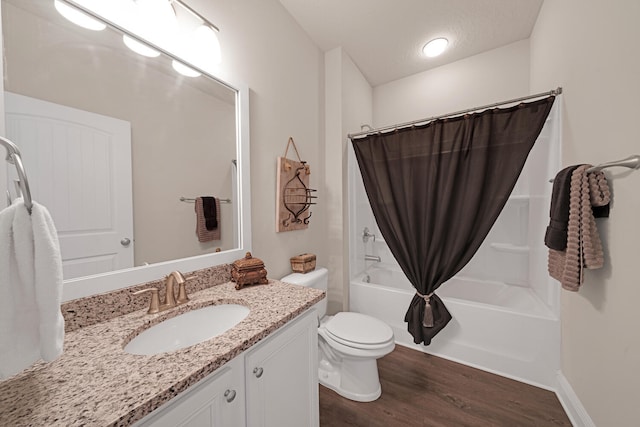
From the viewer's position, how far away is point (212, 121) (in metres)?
1.24

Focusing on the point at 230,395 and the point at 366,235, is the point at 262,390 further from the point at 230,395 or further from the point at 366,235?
the point at 366,235

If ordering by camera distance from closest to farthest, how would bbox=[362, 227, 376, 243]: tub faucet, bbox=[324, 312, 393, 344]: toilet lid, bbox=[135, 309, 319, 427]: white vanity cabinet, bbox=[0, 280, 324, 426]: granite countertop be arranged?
bbox=[0, 280, 324, 426]: granite countertop < bbox=[135, 309, 319, 427]: white vanity cabinet < bbox=[324, 312, 393, 344]: toilet lid < bbox=[362, 227, 376, 243]: tub faucet

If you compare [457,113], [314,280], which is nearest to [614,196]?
[457,113]

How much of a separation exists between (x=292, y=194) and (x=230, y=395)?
49.2 inches

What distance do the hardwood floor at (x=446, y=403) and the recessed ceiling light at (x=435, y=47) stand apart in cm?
277

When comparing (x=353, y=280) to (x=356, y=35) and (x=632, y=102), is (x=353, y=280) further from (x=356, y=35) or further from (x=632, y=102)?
(x=356, y=35)

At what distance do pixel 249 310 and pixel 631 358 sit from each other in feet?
5.15

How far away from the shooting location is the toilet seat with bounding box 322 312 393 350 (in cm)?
138

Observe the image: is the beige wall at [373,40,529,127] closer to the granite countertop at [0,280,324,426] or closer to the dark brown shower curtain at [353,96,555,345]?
the dark brown shower curtain at [353,96,555,345]

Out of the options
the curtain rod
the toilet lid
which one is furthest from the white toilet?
the curtain rod

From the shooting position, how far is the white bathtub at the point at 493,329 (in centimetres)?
152

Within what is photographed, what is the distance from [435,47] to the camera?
216 centimetres

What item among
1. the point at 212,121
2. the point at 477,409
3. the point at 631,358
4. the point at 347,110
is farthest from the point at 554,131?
the point at 212,121

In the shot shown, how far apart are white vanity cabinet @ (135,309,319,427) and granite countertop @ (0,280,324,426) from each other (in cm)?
5
